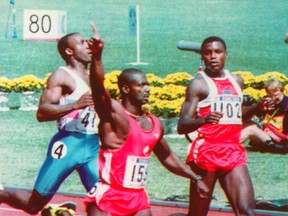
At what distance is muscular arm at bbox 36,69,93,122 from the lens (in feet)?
21.9

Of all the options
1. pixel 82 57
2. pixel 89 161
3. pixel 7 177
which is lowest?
pixel 7 177

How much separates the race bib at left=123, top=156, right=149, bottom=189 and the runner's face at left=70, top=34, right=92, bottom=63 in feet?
6.32

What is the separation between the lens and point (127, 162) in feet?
18.3

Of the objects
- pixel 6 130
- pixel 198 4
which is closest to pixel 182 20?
pixel 198 4

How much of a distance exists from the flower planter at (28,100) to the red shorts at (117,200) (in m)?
11.8

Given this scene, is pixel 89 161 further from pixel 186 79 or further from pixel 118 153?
pixel 186 79

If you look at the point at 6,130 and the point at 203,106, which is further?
the point at 6,130

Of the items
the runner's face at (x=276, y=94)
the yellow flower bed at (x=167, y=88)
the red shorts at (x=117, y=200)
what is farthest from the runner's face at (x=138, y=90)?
the yellow flower bed at (x=167, y=88)

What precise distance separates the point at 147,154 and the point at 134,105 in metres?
0.36

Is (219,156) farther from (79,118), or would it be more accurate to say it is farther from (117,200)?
(117,200)

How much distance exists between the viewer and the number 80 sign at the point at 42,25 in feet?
37.3

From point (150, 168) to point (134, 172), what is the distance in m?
6.15

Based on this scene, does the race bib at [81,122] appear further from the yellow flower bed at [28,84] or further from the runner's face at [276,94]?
the yellow flower bed at [28,84]

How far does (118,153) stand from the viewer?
557 cm
